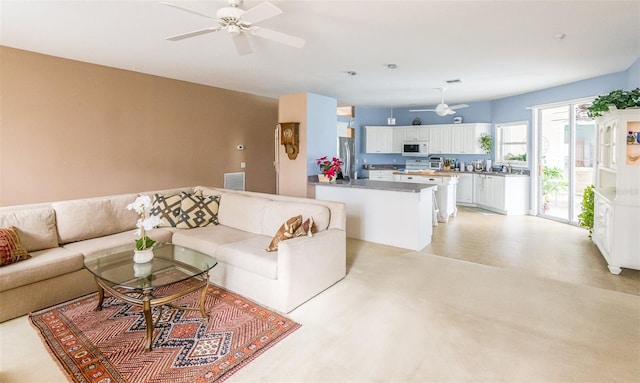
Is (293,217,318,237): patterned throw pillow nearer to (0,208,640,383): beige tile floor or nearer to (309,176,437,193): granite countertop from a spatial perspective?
(0,208,640,383): beige tile floor

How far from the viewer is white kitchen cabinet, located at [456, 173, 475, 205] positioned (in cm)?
816

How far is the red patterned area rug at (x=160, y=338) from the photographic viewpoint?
2.09 meters

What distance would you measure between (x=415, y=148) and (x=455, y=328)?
6977 millimetres

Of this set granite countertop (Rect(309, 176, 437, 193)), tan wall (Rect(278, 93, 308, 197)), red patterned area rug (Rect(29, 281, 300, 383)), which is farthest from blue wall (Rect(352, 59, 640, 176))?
red patterned area rug (Rect(29, 281, 300, 383))

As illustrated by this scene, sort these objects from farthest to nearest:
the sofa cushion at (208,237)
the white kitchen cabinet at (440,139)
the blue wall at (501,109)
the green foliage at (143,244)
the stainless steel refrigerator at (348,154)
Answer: the white kitchen cabinet at (440,139)
the stainless steel refrigerator at (348,154)
the blue wall at (501,109)
the sofa cushion at (208,237)
the green foliage at (143,244)

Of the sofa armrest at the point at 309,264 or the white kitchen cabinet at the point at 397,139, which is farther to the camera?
the white kitchen cabinet at the point at 397,139

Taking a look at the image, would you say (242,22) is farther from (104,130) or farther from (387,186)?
(104,130)

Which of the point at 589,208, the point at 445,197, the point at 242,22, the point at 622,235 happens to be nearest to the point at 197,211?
the point at 242,22

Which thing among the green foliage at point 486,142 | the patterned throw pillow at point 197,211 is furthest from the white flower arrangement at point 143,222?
the green foliage at point 486,142

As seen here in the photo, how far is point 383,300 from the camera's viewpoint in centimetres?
306

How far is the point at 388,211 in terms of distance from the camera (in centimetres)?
486

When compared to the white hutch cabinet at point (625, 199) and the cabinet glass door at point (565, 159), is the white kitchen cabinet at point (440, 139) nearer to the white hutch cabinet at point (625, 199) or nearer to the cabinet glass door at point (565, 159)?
the cabinet glass door at point (565, 159)

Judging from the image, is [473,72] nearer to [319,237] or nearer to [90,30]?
[319,237]

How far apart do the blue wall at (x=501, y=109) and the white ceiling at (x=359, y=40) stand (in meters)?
0.26
